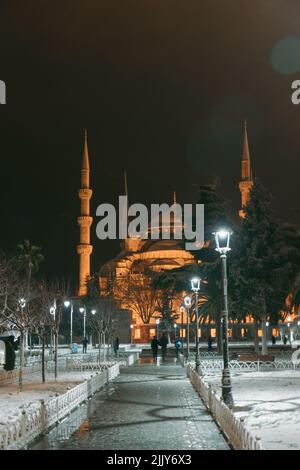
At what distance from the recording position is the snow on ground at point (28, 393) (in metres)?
14.9

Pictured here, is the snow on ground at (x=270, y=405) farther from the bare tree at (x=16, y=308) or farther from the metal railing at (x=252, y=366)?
the bare tree at (x=16, y=308)

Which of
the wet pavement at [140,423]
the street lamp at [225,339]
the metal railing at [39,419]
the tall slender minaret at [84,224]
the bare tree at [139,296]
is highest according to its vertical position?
the tall slender minaret at [84,224]

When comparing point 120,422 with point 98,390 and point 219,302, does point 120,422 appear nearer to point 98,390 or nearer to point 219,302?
point 98,390

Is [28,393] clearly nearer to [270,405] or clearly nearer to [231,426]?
[270,405]

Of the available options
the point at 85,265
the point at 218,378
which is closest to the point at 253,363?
the point at 218,378

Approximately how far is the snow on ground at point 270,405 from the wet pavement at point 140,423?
78cm

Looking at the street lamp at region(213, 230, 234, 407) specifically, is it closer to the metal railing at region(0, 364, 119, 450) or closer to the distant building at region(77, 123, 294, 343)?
the metal railing at region(0, 364, 119, 450)

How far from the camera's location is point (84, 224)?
81.8 meters

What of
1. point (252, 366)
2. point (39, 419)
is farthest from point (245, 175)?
point (39, 419)

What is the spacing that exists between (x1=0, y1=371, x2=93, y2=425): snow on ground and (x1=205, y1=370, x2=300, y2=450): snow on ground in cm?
470

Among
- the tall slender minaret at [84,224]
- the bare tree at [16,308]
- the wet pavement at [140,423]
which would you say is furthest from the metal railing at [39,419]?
the tall slender minaret at [84,224]

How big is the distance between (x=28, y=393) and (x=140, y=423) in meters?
6.78

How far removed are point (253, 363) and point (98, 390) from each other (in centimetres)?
1010

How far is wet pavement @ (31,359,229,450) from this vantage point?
35.7ft
